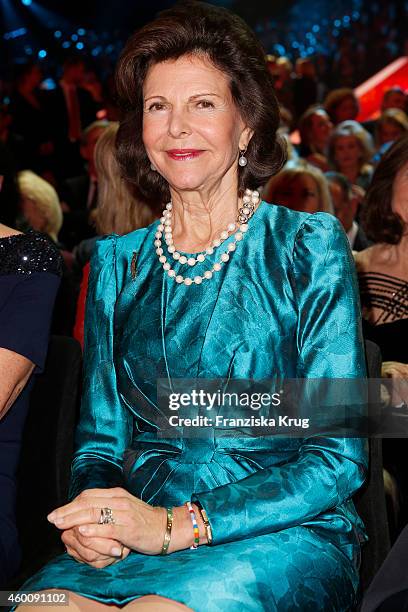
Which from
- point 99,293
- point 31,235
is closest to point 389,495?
point 99,293

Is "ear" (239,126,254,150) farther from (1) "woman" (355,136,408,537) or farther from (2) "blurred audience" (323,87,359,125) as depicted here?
(2) "blurred audience" (323,87,359,125)

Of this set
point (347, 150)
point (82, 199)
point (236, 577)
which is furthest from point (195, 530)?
point (347, 150)

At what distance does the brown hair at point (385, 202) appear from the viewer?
3338mm

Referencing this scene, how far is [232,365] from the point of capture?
2109 mm

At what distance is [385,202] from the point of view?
338cm

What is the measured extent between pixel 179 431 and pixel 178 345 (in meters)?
0.20

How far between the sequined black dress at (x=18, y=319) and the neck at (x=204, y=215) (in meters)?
0.38

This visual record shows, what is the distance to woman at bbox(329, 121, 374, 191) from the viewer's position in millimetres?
7695

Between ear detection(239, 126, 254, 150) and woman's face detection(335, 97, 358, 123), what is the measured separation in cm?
829

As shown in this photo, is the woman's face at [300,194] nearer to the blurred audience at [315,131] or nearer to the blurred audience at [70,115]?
the blurred audience at [315,131]

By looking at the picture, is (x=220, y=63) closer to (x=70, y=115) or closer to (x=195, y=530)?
(x=195, y=530)

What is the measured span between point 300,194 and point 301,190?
0.02 metres

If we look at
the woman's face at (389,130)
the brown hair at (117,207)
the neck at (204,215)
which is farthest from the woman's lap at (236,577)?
the woman's face at (389,130)

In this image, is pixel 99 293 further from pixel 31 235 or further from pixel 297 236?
pixel 297 236
